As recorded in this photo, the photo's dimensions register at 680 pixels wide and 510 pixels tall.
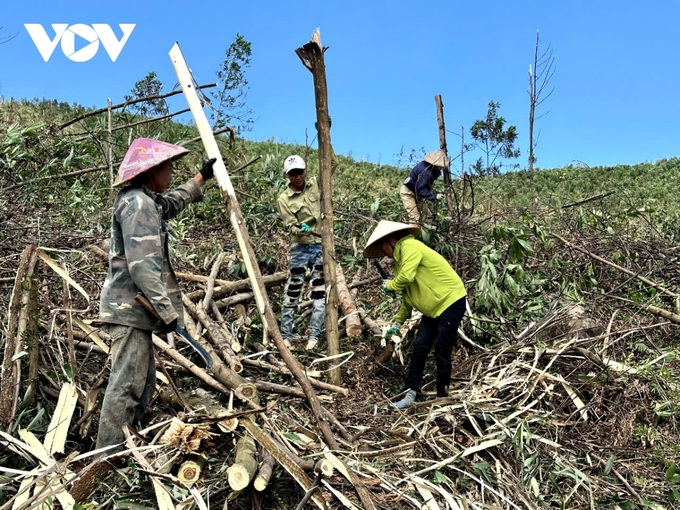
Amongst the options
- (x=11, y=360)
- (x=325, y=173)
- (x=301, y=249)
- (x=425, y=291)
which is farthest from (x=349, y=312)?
(x=11, y=360)

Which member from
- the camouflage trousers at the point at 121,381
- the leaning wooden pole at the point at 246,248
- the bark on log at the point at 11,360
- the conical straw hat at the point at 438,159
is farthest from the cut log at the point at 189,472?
the conical straw hat at the point at 438,159

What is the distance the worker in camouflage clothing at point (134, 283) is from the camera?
9.85ft

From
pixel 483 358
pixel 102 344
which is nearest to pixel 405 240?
pixel 483 358

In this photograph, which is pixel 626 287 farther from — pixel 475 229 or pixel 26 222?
pixel 26 222

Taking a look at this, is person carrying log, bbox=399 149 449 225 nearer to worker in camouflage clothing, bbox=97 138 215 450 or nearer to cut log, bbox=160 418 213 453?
worker in camouflage clothing, bbox=97 138 215 450

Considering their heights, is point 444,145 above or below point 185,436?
above

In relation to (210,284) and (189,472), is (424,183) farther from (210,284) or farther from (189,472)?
(189,472)

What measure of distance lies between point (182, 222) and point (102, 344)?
3.92m

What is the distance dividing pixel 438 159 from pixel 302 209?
6.53ft

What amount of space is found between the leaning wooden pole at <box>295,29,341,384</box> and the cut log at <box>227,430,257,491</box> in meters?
1.23

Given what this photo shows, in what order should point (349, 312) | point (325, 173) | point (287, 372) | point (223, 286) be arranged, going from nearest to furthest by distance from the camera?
point (325, 173) < point (287, 372) < point (349, 312) < point (223, 286)

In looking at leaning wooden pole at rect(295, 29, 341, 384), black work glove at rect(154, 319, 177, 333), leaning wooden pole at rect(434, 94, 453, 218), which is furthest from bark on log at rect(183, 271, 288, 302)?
black work glove at rect(154, 319, 177, 333)

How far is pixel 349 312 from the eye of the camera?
505 cm

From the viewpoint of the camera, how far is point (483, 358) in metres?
4.72
